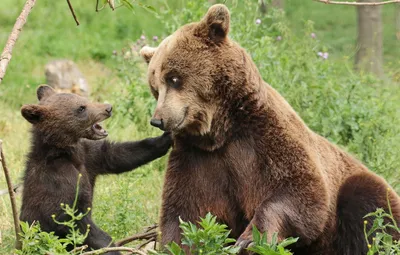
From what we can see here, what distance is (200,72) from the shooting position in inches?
213

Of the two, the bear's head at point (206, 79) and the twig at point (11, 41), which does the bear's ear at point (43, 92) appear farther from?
the twig at point (11, 41)

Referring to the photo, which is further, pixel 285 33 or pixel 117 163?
pixel 285 33

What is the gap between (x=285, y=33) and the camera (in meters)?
9.64

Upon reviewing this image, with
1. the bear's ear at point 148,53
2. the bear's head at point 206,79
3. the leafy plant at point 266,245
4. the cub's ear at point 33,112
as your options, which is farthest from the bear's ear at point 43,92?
the leafy plant at point 266,245

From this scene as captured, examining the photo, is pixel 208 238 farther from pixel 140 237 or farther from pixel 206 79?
pixel 140 237

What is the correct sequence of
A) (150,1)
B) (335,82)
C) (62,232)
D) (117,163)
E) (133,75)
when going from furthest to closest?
(150,1) < (133,75) < (335,82) < (117,163) < (62,232)

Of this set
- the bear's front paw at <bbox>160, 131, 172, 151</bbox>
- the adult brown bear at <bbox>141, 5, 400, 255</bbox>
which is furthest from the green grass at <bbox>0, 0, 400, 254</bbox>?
the adult brown bear at <bbox>141, 5, 400, 255</bbox>

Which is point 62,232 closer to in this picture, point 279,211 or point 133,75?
point 279,211

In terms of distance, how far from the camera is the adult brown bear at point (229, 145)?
17.8 ft

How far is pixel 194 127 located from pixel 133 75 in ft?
16.0

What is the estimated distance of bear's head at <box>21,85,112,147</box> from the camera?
623 cm

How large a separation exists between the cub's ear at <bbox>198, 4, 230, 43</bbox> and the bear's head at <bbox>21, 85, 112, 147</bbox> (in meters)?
1.27

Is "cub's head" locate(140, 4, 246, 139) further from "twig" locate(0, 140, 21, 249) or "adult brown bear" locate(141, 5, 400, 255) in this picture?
"twig" locate(0, 140, 21, 249)

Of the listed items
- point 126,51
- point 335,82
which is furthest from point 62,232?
point 126,51
